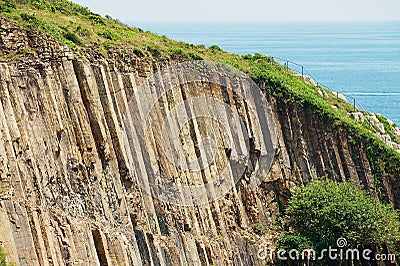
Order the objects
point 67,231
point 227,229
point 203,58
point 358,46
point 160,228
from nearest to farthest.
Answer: point 67,231
point 160,228
point 227,229
point 203,58
point 358,46

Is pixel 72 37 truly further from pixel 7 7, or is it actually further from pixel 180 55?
pixel 180 55

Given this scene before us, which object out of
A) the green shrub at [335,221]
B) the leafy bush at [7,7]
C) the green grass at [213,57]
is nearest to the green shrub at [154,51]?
the green grass at [213,57]

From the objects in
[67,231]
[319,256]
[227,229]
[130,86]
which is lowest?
[319,256]

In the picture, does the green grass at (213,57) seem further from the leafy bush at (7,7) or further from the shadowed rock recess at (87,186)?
the shadowed rock recess at (87,186)

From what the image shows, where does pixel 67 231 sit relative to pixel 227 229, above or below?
above

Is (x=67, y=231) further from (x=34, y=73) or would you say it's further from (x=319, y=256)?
(x=319, y=256)

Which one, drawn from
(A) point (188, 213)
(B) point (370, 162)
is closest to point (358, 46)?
(B) point (370, 162)
